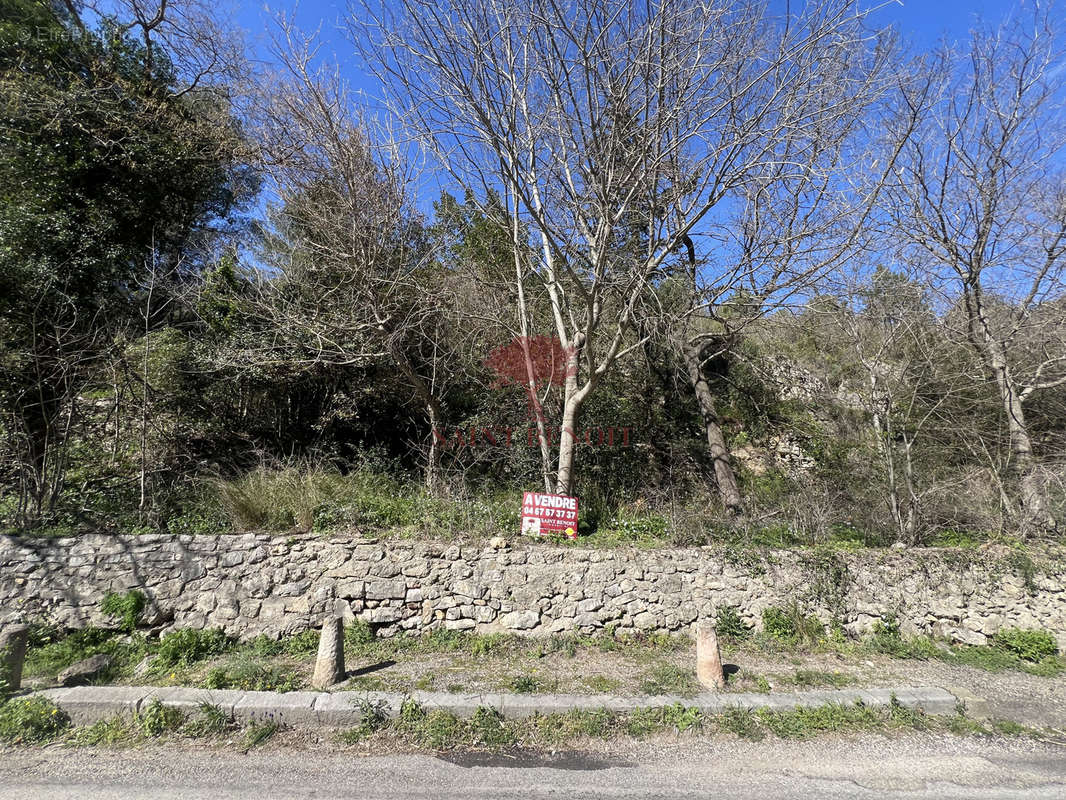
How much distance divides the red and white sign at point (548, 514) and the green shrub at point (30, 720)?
450 centimetres

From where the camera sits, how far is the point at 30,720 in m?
3.81

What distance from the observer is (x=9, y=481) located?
22.0 feet

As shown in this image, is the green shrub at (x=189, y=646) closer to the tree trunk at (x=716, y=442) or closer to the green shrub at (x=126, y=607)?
the green shrub at (x=126, y=607)

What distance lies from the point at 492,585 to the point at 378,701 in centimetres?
189

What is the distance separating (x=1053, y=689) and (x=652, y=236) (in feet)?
21.5

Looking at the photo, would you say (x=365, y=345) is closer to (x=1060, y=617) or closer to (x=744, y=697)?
(x=744, y=697)

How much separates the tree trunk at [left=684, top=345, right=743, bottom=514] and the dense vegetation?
58 mm

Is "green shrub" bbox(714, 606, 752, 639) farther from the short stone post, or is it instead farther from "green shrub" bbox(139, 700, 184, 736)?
"green shrub" bbox(139, 700, 184, 736)

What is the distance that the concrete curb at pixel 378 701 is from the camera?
156 inches

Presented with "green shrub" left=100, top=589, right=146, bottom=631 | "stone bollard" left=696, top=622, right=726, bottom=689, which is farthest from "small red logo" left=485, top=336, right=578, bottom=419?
"green shrub" left=100, top=589, right=146, bottom=631

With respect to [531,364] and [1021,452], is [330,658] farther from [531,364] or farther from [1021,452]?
[1021,452]

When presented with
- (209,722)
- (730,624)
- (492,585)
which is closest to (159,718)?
(209,722)

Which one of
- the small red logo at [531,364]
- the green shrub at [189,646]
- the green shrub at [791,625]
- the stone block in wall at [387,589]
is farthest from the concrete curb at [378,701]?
the small red logo at [531,364]

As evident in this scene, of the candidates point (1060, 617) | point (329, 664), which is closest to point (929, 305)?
point (1060, 617)
